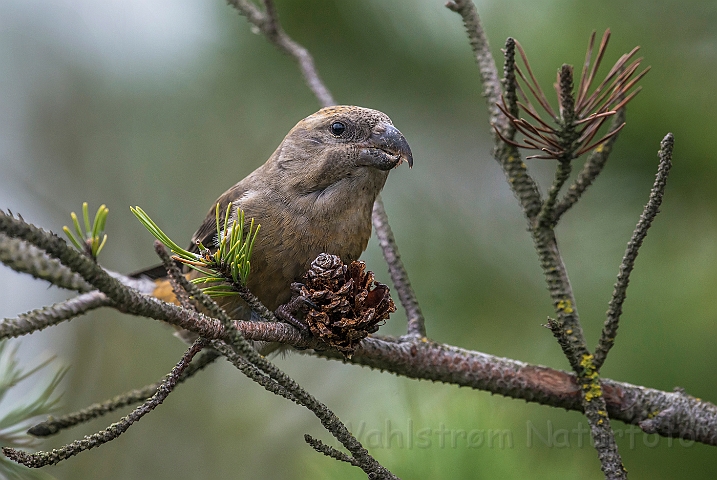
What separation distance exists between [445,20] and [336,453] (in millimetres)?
2600

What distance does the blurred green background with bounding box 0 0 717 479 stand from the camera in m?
2.57

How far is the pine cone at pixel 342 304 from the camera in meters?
2.05

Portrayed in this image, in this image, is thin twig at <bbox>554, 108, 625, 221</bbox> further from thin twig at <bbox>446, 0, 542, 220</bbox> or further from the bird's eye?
the bird's eye

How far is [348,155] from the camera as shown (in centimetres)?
287

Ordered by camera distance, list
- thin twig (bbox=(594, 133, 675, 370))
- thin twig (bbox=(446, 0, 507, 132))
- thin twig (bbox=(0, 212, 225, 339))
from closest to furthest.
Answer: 1. thin twig (bbox=(0, 212, 225, 339))
2. thin twig (bbox=(594, 133, 675, 370))
3. thin twig (bbox=(446, 0, 507, 132))

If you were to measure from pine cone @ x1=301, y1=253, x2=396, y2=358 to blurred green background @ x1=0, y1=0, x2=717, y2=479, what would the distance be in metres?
0.48

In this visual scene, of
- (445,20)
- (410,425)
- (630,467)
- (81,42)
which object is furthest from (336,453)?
(81,42)

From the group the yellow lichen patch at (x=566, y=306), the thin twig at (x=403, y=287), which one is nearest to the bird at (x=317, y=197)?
the thin twig at (x=403, y=287)

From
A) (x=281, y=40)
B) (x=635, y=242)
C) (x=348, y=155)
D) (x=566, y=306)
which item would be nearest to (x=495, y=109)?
(x=348, y=155)

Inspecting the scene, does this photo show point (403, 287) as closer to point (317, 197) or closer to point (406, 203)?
point (317, 197)

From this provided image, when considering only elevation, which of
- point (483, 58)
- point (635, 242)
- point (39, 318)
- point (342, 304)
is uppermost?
point (483, 58)

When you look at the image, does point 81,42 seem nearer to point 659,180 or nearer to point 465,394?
point 465,394

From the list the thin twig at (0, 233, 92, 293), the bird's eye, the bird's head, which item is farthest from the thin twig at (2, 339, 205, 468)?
the bird's eye

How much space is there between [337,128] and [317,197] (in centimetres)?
32
